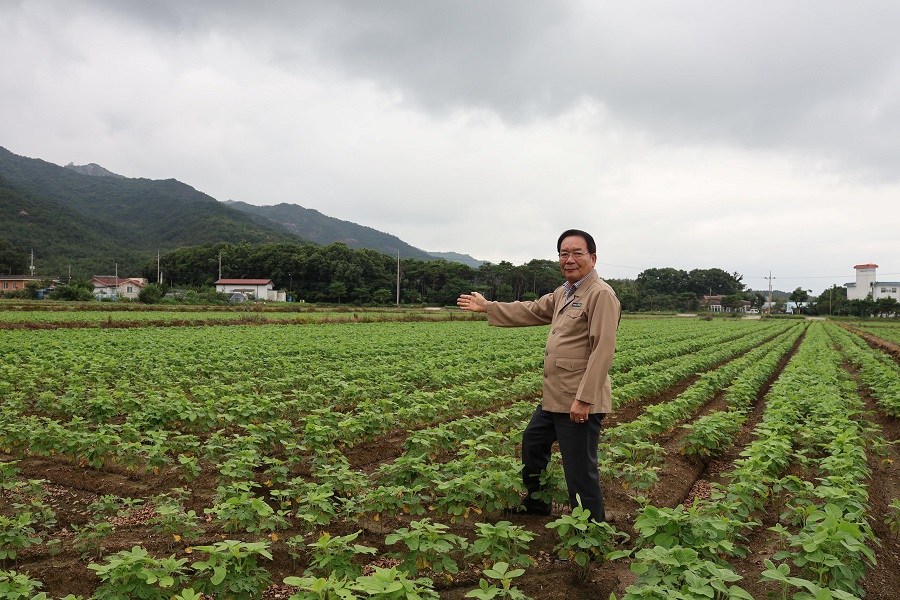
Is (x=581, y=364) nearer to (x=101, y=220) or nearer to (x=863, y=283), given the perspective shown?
(x=101, y=220)

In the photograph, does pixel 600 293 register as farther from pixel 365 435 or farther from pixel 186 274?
pixel 186 274

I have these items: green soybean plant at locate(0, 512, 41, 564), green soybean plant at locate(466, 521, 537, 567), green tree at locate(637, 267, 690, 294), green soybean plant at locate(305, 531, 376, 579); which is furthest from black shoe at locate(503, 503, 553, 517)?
green tree at locate(637, 267, 690, 294)

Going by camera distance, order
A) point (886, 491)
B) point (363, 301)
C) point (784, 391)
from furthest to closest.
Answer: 1. point (363, 301)
2. point (784, 391)
3. point (886, 491)

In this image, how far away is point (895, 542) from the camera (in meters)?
4.61

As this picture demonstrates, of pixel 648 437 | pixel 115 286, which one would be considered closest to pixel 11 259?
pixel 115 286

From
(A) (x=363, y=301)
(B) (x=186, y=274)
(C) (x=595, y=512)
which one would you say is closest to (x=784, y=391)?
(C) (x=595, y=512)

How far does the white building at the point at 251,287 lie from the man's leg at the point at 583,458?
70.3 meters

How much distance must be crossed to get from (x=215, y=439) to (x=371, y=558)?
266 cm

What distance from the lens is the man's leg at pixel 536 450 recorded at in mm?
4336

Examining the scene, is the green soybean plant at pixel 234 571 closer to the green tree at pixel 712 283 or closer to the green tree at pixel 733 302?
the green tree at pixel 733 302

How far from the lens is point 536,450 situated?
4.45 m

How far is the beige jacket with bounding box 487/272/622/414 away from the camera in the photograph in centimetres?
373

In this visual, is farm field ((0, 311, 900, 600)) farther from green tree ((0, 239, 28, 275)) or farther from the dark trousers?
green tree ((0, 239, 28, 275))

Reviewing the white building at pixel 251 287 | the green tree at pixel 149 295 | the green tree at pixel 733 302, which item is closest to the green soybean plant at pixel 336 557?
the green tree at pixel 149 295
